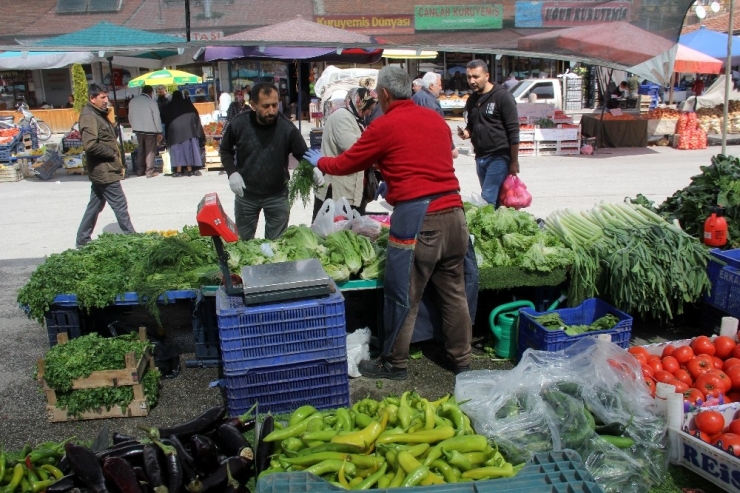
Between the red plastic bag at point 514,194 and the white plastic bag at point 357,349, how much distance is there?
2346 mm

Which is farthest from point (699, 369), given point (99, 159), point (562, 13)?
point (99, 159)

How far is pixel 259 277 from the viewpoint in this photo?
436cm

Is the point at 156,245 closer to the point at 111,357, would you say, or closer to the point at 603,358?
the point at 111,357

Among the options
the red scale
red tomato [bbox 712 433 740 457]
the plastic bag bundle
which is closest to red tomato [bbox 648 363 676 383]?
the plastic bag bundle

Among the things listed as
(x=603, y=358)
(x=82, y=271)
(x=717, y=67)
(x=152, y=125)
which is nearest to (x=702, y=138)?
(x=717, y=67)

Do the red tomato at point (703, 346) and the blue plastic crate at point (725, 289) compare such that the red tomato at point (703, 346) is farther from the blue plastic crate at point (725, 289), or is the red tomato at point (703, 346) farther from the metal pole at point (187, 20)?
the metal pole at point (187, 20)

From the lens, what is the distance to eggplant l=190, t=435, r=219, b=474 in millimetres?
3385

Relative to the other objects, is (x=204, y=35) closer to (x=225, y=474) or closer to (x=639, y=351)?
(x=225, y=474)

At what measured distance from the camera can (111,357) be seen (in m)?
4.64

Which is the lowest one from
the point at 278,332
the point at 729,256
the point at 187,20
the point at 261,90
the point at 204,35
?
the point at 278,332

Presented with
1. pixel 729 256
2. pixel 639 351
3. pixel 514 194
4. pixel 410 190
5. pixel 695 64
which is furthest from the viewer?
pixel 695 64

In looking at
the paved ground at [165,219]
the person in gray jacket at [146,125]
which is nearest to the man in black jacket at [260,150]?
the paved ground at [165,219]

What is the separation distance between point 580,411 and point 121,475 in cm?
232

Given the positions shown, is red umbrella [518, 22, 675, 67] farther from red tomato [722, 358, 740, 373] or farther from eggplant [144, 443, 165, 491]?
eggplant [144, 443, 165, 491]
